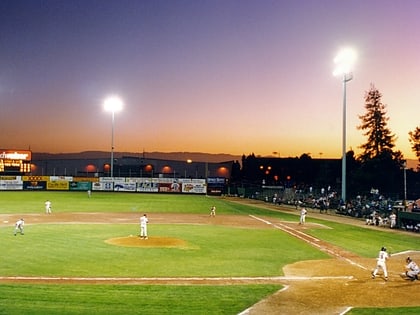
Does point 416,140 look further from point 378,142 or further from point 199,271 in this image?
point 199,271

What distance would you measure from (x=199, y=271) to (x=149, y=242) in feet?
26.3

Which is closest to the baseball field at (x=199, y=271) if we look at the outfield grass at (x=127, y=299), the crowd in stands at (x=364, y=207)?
the outfield grass at (x=127, y=299)

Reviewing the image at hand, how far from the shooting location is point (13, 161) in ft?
268

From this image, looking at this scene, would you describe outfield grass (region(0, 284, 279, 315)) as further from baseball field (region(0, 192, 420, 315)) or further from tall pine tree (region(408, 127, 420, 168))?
tall pine tree (region(408, 127, 420, 168))

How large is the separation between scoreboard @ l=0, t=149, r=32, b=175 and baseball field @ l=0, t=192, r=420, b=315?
167ft

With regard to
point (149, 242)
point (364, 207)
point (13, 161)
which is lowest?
point (149, 242)

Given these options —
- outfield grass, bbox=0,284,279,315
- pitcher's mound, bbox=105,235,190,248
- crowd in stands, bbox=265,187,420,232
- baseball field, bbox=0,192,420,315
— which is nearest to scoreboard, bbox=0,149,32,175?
crowd in stands, bbox=265,187,420,232

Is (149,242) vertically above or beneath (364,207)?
beneath

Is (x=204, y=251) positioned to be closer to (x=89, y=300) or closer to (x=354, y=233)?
(x=89, y=300)

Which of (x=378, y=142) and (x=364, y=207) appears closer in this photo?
(x=364, y=207)

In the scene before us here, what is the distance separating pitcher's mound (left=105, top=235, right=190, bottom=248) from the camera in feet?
83.4

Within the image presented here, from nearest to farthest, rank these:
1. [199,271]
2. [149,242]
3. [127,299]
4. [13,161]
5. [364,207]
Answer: [127,299] < [199,271] < [149,242] < [364,207] < [13,161]

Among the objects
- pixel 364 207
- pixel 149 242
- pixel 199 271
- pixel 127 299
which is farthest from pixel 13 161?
pixel 127 299

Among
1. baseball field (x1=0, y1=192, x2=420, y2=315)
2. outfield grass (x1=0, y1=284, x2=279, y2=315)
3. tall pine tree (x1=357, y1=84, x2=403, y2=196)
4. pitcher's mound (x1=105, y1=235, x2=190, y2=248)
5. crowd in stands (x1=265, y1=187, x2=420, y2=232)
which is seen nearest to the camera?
outfield grass (x1=0, y1=284, x2=279, y2=315)
